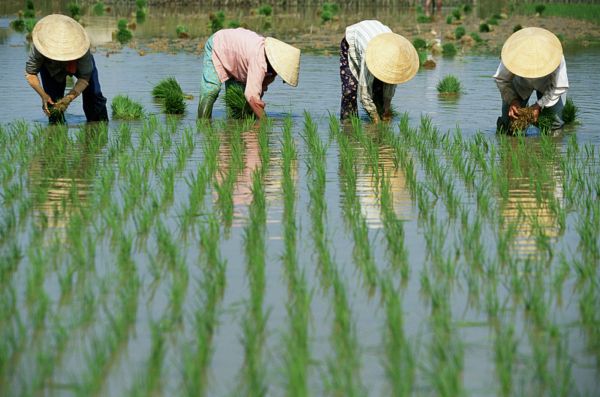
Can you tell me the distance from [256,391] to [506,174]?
12.7 ft

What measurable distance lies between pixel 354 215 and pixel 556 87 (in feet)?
9.66

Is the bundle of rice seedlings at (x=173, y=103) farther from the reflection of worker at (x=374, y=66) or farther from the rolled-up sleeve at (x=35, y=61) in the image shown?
the rolled-up sleeve at (x=35, y=61)

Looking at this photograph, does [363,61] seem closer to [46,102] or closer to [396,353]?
[46,102]

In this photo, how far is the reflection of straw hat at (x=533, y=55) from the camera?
24.5 ft

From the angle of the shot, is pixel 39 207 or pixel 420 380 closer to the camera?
pixel 420 380

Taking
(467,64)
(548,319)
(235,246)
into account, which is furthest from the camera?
(467,64)

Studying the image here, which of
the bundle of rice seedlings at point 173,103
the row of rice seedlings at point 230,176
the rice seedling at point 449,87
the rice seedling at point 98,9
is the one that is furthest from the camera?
the rice seedling at point 98,9

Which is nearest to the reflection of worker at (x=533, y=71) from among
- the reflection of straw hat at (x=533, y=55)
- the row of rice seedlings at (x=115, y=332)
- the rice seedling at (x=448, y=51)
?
the reflection of straw hat at (x=533, y=55)

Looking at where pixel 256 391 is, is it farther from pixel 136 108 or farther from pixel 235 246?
pixel 136 108

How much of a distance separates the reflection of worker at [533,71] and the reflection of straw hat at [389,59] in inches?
26.5

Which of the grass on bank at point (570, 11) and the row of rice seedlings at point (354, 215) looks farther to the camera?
the grass on bank at point (570, 11)

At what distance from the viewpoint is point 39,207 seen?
18.2 ft

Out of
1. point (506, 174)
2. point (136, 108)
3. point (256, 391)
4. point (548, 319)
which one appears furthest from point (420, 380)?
point (136, 108)

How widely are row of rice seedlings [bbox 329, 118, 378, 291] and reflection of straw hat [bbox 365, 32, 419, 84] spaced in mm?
451
